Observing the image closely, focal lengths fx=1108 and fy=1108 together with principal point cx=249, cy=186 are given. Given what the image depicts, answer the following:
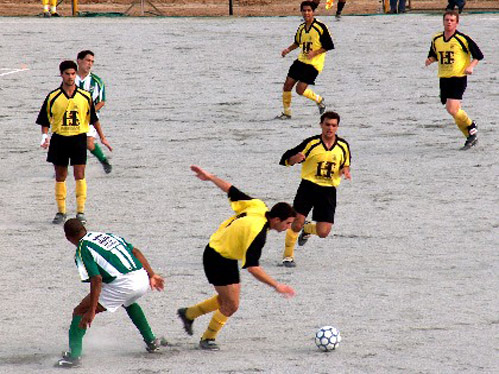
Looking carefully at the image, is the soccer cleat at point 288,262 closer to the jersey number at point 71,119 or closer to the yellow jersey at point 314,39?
the jersey number at point 71,119

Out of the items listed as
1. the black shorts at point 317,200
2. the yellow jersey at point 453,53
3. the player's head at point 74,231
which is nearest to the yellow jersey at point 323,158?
the black shorts at point 317,200

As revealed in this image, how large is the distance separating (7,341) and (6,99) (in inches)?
629

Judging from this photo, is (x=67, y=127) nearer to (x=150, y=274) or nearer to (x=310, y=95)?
(x=150, y=274)

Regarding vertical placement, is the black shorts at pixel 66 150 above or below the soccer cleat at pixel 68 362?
above

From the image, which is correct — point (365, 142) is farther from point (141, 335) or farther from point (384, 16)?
point (384, 16)

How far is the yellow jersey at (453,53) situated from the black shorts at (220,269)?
33.6 feet

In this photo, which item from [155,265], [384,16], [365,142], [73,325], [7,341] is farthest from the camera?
[384,16]

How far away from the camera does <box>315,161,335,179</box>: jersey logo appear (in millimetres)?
14141

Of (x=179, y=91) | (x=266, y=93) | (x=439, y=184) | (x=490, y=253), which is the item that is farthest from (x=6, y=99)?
(x=490, y=253)

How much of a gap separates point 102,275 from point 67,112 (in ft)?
18.9

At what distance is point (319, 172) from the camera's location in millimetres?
14227

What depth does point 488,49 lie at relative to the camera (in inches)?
1258

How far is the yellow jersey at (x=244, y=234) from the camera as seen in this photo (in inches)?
423

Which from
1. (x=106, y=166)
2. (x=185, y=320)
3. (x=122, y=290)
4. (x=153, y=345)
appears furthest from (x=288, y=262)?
(x=106, y=166)
